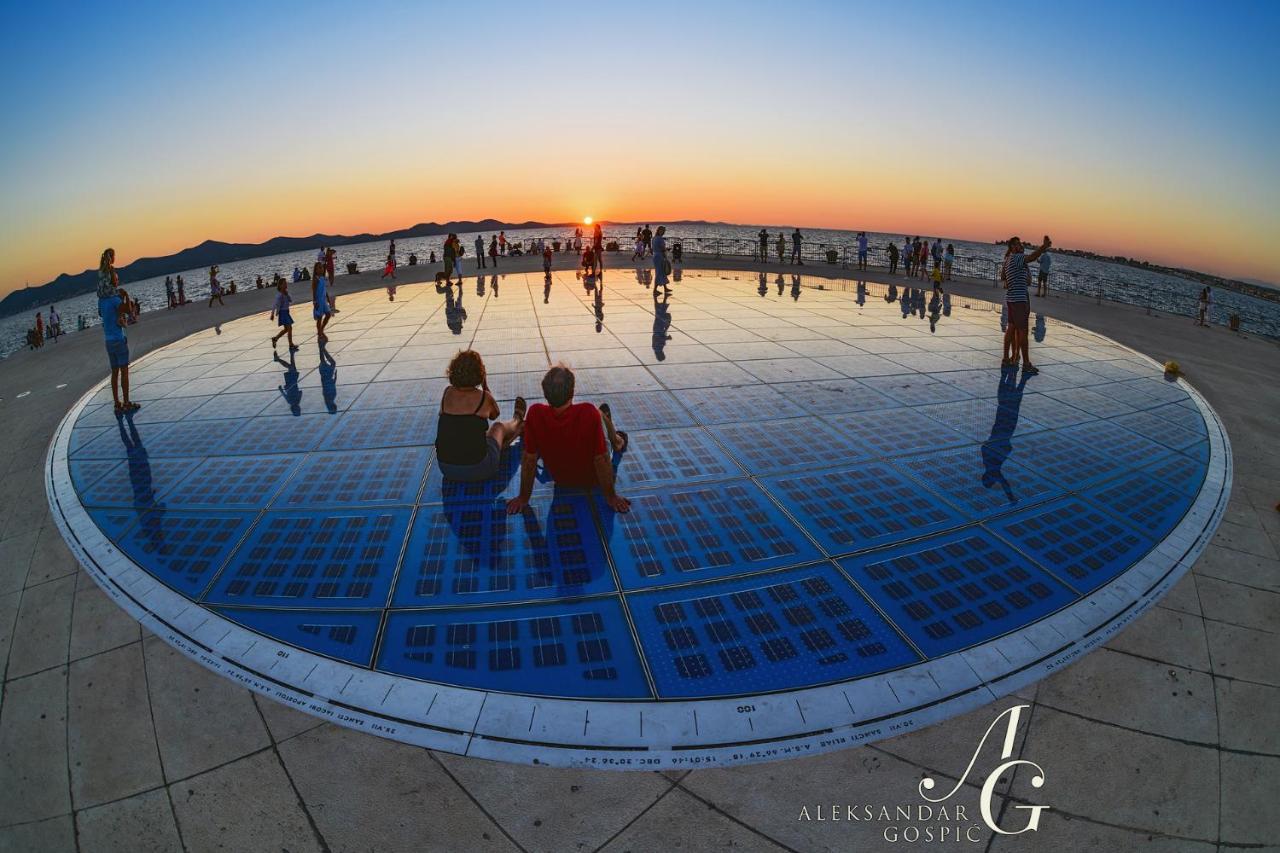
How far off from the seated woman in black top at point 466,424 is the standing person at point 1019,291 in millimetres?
8383

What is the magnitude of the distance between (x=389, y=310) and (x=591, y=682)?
16.8 metres

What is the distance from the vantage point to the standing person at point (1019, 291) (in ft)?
31.5

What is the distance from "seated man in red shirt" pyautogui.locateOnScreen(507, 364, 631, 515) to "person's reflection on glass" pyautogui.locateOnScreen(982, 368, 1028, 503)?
3.78m

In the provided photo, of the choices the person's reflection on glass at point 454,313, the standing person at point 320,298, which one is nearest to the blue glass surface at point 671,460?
the person's reflection on glass at point 454,313

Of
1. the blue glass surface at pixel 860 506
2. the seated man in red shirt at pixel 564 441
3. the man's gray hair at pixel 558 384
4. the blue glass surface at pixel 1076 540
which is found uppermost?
the man's gray hair at pixel 558 384

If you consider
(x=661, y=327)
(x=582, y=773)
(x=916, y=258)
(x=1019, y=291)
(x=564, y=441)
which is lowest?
(x=582, y=773)

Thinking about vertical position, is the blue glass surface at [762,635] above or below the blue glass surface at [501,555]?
below

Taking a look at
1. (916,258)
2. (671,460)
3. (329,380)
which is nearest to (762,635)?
(671,460)

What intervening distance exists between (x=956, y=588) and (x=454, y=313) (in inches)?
585

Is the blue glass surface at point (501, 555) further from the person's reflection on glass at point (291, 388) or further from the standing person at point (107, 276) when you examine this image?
the standing person at point (107, 276)

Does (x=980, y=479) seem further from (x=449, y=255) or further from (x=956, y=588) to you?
(x=449, y=255)

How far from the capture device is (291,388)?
938cm

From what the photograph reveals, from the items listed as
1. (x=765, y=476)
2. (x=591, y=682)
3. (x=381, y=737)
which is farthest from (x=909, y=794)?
(x=765, y=476)

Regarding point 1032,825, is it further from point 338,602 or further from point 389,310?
point 389,310
